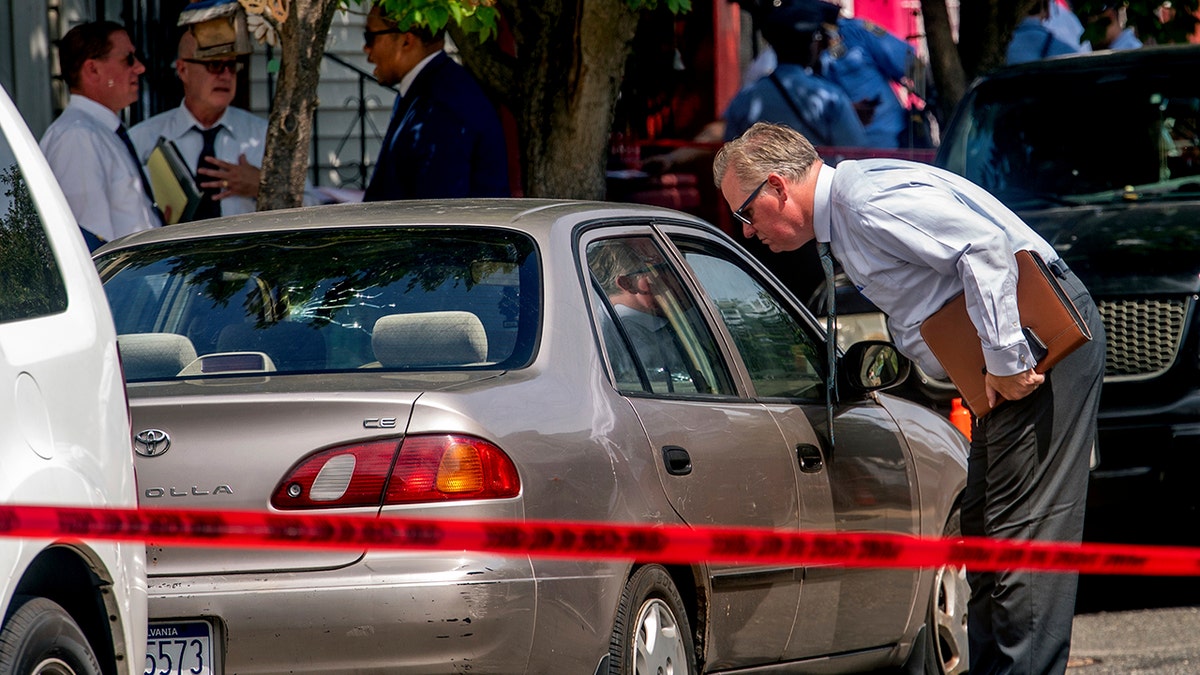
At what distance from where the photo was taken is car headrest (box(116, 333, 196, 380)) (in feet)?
15.4

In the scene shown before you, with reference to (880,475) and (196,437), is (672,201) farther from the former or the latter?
(196,437)

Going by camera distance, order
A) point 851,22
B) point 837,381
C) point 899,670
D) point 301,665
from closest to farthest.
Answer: point 301,665
point 837,381
point 899,670
point 851,22

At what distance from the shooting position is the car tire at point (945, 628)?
614 centimetres

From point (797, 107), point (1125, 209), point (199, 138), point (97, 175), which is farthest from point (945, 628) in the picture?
point (797, 107)

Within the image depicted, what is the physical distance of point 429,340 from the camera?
15.0 feet

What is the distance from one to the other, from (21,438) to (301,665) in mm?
1109

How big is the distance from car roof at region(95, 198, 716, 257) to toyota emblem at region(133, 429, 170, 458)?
3.50 ft

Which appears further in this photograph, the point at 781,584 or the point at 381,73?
the point at 381,73

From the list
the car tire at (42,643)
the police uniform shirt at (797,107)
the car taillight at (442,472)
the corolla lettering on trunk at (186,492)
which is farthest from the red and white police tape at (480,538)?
the police uniform shirt at (797,107)

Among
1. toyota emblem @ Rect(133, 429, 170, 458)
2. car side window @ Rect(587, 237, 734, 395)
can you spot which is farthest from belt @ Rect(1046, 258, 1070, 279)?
toyota emblem @ Rect(133, 429, 170, 458)

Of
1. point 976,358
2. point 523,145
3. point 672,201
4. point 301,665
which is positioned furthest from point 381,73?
point 301,665

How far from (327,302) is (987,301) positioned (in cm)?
175

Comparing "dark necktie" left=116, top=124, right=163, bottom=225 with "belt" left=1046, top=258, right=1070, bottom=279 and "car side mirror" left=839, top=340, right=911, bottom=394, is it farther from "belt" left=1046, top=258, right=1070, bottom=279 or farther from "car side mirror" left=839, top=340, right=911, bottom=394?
"belt" left=1046, top=258, right=1070, bottom=279

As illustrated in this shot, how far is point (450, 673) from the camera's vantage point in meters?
4.05
